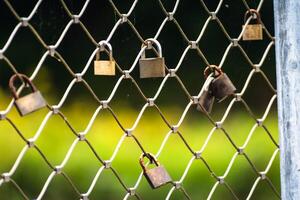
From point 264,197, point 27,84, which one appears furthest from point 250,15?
point 264,197

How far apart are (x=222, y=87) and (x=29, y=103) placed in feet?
1.62

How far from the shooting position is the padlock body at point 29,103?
163cm

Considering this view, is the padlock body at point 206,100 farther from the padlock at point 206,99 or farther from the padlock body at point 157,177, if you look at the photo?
the padlock body at point 157,177

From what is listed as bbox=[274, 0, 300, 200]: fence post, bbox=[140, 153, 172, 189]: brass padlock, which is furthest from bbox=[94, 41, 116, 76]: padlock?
bbox=[274, 0, 300, 200]: fence post

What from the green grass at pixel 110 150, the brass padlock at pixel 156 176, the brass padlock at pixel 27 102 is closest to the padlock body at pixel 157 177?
the brass padlock at pixel 156 176

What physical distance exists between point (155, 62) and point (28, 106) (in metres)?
0.36

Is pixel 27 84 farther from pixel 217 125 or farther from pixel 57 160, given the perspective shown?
pixel 57 160

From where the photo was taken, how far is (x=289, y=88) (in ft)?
6.66

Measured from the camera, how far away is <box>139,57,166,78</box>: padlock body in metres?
1.90

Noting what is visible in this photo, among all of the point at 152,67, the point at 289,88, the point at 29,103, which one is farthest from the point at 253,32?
the point at 29,103

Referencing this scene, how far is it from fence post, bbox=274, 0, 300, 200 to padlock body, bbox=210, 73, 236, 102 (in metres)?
0.13

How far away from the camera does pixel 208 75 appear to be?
6.72ft

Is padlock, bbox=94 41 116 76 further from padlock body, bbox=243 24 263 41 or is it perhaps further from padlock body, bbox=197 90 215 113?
padlock body, bbox=243 24 263 41

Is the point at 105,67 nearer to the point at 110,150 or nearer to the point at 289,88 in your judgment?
the point at 289,88
